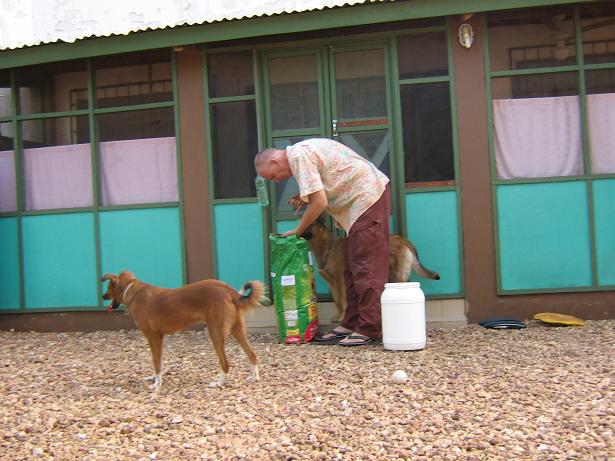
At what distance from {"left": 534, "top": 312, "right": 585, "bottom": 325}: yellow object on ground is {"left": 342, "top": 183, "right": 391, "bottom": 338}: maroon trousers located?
1704mm

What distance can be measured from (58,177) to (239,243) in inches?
95.9

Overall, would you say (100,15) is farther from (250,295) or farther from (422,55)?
(250,295)

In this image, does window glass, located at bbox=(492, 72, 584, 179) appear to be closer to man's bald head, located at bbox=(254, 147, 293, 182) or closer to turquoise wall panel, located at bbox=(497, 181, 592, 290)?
turquoise wall panel, located at bbox=(497, 181, 592, 290)

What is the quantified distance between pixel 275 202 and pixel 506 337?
2790 millimetres

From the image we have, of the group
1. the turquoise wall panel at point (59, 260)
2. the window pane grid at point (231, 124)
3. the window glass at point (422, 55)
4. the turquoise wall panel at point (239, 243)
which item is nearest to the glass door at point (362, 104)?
the window glass at point (422, 55)

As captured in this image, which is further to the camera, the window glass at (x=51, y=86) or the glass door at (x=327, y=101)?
the window glass at (x=51, y=86)

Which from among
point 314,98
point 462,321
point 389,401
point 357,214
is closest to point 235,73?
point 314,98

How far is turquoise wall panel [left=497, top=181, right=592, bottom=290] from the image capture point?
6.85 meters

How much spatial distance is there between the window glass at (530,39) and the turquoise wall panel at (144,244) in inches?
154

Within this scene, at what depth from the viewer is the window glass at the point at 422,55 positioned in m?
7.00

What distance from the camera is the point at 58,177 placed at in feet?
26.0

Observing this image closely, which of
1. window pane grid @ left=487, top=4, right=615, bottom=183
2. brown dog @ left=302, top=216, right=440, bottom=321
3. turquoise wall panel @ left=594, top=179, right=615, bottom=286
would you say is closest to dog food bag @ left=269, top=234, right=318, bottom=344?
brown dog @ left=302, top=216, right=440, bottom=321

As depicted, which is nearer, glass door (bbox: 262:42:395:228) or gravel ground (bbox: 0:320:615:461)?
gravel ground (bbox: 0:320:615:461)

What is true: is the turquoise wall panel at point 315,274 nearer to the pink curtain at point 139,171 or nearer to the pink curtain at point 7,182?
the pink curtain at point 139,171
